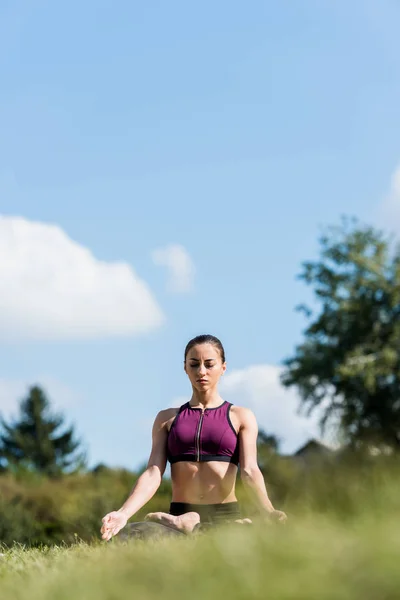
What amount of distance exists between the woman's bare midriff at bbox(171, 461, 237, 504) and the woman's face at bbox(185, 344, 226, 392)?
53 centimetres

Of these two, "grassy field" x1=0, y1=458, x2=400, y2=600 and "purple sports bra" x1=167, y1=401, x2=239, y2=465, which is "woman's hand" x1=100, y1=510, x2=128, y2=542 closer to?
"purple sports bra" x1=167, y1=401, x2=239, y2=465

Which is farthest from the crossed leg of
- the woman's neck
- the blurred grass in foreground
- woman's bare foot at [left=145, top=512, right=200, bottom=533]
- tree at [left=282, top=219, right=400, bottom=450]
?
tree at [left=282, top=219, right=400, bottom=450]

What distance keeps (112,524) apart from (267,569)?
2.99 metres

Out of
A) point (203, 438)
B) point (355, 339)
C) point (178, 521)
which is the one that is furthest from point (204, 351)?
point (355, 339)

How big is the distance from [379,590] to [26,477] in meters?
39.1

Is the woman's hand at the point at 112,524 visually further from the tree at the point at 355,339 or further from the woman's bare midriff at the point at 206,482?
the tree at the point at 355,339

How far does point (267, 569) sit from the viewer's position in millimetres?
2627

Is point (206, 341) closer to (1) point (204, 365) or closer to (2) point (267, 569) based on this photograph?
(1) point (204, 365)

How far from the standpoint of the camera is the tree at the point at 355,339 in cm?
5381

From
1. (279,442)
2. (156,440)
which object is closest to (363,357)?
(279,442)

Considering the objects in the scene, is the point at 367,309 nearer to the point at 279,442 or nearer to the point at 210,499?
the point at 279,442

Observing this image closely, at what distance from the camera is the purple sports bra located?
6.31 metres

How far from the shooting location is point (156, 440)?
6520mm

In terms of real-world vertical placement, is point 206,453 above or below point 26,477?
Result: below
